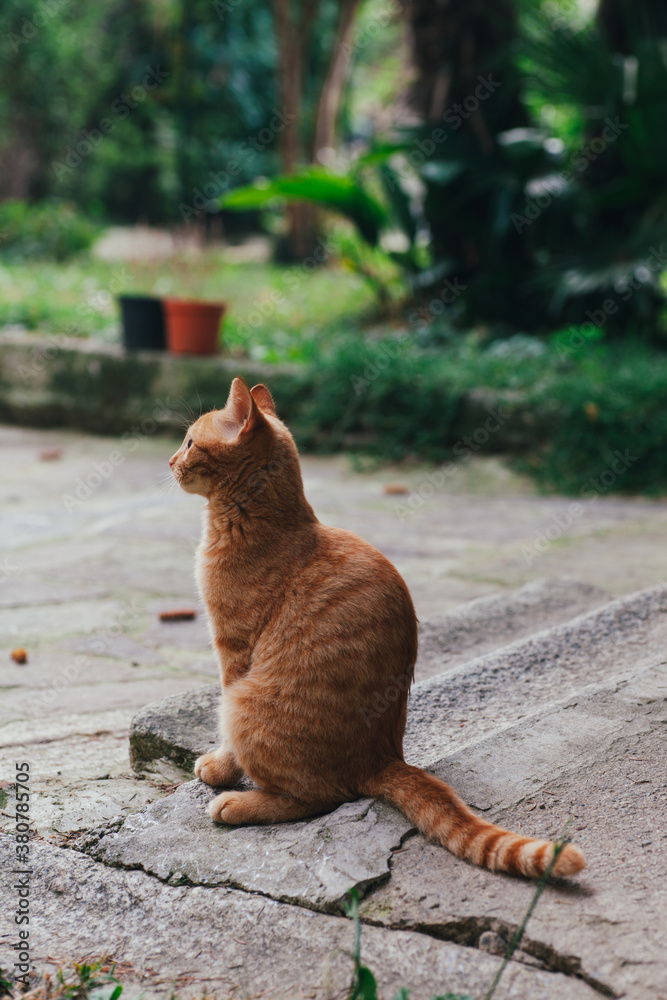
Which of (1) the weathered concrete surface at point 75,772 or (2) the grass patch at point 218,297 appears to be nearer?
(1) the weathered concrete surface at point 75,772

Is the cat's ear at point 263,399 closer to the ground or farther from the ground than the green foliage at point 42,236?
farther from the ground

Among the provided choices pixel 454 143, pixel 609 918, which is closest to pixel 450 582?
pixel 609 918

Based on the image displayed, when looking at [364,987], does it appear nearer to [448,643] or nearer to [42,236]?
[448,643]

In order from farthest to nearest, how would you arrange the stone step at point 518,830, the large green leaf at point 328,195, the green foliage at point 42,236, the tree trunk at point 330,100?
the green foliage at point 42,236, the tree trunk at point 330,100, the large green leaf at point 328,195, the stone step at point 518,830

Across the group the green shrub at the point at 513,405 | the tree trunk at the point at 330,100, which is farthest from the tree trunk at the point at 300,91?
the green shrub at the point at 513,405

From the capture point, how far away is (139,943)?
1.51m

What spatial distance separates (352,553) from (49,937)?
85 cm

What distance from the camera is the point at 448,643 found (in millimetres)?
2637

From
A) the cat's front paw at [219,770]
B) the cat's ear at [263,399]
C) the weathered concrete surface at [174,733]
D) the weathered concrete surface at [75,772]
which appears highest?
the cat's ear at [263,399]

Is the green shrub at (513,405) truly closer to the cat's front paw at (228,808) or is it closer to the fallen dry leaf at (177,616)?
the fallen dry leaf at (177,616)

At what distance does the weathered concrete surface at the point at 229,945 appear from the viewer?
1.35 m

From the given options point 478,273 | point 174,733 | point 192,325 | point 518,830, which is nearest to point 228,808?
point 174,733

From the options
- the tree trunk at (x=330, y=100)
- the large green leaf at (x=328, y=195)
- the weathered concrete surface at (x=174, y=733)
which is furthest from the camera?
the tree trunk at (x=330, y=100)

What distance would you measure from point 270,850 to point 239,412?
0.83 m
